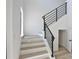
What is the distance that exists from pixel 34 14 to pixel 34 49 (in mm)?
3475

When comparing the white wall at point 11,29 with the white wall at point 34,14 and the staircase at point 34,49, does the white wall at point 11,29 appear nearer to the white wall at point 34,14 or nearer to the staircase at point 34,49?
the staircase at point 34,49

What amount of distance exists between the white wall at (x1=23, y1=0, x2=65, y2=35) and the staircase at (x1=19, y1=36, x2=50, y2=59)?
217 cm

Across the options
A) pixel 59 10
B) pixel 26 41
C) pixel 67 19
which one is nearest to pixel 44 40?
pixel 26 41

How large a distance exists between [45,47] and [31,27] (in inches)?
111

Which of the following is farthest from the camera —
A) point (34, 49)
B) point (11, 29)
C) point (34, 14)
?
point (34, 14)

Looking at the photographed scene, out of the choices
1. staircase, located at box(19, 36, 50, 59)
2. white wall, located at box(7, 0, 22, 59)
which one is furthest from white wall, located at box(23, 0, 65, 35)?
white wall, located at box(7, 0, 22, 59)

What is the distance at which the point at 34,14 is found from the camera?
25.9 ft

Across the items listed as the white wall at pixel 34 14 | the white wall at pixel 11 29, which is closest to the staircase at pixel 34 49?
the white wall at pixel 11 29

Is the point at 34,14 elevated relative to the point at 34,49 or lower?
elevated

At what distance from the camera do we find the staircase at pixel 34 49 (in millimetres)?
4548

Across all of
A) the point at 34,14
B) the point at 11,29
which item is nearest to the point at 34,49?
the point at 11,29

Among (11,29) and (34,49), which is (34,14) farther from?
(11,29)
